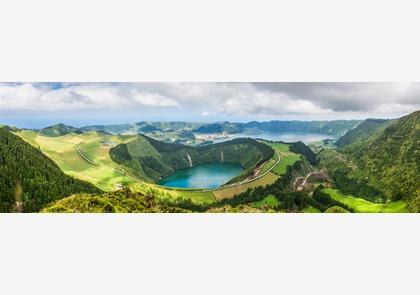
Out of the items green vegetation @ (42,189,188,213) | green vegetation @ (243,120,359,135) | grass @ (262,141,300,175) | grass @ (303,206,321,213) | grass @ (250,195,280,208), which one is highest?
green vegetation @ (243,120,359,135)

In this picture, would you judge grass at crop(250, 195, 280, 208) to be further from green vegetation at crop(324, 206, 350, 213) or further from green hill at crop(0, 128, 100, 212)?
green hill at crop(0, 128, 100, 212)

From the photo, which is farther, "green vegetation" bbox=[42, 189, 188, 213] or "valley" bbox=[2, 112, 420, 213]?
"valley" bbox=[2, 112, 420, 213]

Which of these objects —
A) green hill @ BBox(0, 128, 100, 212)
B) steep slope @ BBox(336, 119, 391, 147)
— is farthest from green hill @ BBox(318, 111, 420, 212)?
green hill @ BBox(0, 128, 100, 212)

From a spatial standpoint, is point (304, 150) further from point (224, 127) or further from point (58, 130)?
point (58, 130)

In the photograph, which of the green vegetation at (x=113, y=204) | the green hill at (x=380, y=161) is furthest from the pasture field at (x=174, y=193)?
the green hill at (x=380, y=161)

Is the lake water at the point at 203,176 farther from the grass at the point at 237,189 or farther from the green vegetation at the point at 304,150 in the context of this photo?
the green vegetation at the point at 304,150

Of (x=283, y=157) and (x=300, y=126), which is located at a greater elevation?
(x=300, y=126)

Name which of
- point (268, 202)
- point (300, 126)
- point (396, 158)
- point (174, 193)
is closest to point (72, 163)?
point (174, 193)
